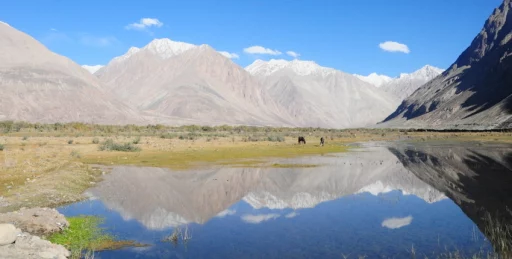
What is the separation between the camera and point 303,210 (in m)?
20.1

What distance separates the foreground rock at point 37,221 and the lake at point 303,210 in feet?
5.95

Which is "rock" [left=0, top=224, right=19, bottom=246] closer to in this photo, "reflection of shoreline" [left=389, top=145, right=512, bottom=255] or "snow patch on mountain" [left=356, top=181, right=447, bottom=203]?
"reflection of shoreline" [left=389, top=145, right=512, bottom=255]

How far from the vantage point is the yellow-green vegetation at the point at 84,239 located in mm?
13703

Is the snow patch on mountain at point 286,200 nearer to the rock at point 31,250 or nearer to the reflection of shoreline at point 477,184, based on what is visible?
the reflection of shoreline at point 477,184

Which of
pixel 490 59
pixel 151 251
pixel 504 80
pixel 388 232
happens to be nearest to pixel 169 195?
pixel 151 251

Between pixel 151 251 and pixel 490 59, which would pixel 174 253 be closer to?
pixel 151 251

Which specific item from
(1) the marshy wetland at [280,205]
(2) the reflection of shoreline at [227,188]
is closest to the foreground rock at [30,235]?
(1) the marshy wetland at [280,205]

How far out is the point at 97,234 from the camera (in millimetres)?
15336

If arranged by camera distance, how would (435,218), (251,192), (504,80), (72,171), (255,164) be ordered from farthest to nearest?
(504,80) → (255,164) → (72,171) → (251,192) → (435,218)

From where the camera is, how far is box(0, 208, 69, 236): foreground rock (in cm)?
1460

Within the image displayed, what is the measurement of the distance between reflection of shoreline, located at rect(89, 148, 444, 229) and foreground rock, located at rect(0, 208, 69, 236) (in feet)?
11.0

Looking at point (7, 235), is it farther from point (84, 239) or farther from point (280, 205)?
point (280, 205)

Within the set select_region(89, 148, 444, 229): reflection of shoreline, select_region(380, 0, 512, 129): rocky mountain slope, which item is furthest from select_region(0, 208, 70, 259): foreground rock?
select_region(380, 0, 512, 129): rocky mountain slope

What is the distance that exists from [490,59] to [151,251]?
20517 centimetres
